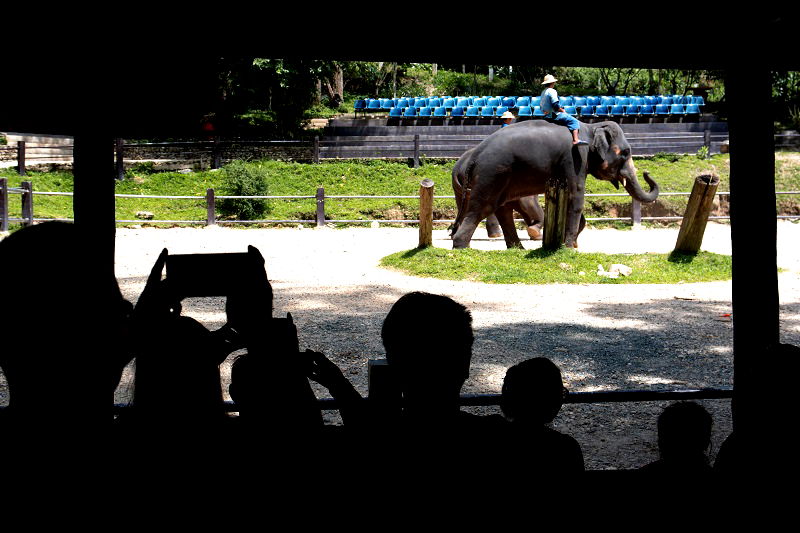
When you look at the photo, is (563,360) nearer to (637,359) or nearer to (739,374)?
(637,359)

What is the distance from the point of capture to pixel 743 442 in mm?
1992

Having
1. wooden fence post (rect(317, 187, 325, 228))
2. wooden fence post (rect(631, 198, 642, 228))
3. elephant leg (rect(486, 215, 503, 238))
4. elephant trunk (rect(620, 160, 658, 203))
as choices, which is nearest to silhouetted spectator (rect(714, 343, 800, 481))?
elephant trunk (rect(620, 160, 658, 203))

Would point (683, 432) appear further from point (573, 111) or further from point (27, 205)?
point (573, 111)

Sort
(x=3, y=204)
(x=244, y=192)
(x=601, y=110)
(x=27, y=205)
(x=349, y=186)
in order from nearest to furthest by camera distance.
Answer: (x=3, y=204) → (x=27, y=205) → (x=244, y=192) → (x=349, y=186) → (x=601, y=110)

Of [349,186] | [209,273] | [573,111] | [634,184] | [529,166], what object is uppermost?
[573,111]

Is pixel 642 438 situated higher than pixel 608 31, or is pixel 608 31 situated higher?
pixel 608 31

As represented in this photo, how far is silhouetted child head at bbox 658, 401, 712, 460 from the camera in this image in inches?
85.0

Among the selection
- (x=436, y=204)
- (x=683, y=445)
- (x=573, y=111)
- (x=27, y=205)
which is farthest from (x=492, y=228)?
→ (x=573, y=111)

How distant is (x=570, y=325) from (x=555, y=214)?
334 centimetres

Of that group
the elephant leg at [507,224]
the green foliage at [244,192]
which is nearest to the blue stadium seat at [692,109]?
the green foliage at [244,192]

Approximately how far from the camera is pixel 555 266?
36.5ft

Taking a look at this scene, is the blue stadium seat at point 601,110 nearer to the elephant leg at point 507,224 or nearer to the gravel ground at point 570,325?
the gravel ground at point 570,325

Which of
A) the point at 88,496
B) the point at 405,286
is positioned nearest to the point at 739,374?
the point at 88,496

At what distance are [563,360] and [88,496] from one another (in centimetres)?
559
